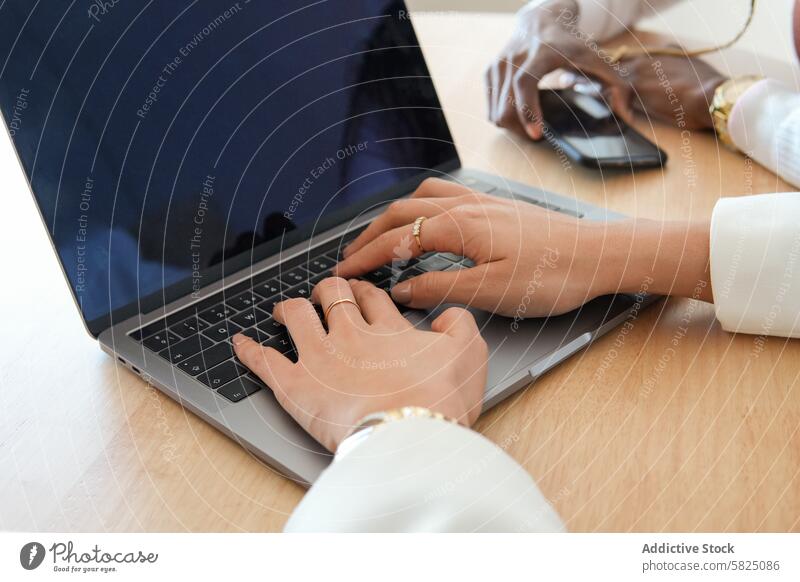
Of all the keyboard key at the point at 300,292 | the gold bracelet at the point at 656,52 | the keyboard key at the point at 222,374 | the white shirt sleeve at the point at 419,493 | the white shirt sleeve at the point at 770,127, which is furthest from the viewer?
the gold bracelet at the point at 656,52

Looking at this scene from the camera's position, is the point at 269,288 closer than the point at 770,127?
Yes

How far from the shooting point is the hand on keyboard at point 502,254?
65cm

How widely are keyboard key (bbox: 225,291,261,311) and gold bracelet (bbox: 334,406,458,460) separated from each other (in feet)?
0.63

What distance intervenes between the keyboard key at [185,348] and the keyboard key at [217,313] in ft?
0.09

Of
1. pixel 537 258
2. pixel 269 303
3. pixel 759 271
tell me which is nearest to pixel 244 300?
pixel 269 303

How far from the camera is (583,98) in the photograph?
1.01 metres

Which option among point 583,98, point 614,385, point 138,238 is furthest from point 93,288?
point 583,98

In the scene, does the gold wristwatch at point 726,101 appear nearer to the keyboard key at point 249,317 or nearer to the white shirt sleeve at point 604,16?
the white shirt sleeve at point 604,16

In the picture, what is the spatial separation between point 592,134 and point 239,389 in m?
0.56

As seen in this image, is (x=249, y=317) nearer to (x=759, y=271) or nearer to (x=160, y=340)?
(x=160, y=340)

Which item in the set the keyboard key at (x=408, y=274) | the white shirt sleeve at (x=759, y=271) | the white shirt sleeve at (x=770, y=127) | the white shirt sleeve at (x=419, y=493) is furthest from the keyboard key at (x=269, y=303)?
the white shirt sleeve at (x=770, y=127)

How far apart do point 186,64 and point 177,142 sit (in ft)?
0.21

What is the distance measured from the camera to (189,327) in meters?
0.64
